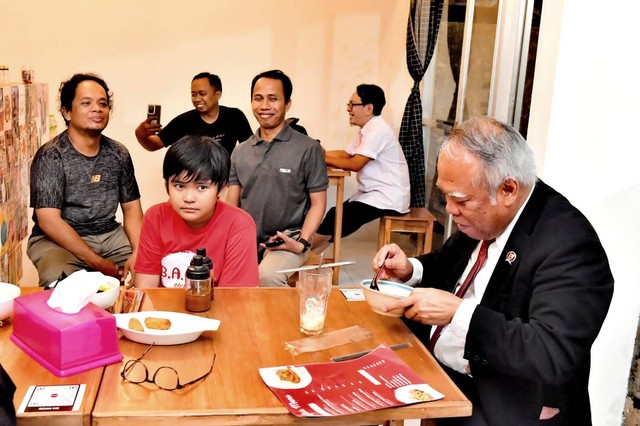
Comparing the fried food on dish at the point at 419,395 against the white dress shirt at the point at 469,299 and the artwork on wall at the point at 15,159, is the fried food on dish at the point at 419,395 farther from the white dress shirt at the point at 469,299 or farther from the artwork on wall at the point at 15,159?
the artwork on wall at the point at 15,159

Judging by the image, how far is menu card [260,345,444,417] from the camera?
1191mm

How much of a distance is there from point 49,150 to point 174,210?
0.95 m

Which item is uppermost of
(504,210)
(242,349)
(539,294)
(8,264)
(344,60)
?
(344,60)

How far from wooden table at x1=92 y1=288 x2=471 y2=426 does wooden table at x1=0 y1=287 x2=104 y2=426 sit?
2 cm

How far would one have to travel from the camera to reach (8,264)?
9.29 ft

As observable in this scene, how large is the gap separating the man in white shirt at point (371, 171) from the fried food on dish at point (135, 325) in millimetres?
2628

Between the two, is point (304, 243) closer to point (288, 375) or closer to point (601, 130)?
point (601, 130)

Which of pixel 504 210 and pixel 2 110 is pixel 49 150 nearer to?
pixel 2 110

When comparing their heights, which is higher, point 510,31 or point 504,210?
point 510,31

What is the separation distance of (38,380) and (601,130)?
175 centimetres

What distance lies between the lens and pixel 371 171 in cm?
416

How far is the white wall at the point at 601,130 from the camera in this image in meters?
1.98

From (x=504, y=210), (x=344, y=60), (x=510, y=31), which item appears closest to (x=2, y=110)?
(x=504, y=210)

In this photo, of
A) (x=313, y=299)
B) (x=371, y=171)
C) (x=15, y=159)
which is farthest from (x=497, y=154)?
(x=371, y=171)
